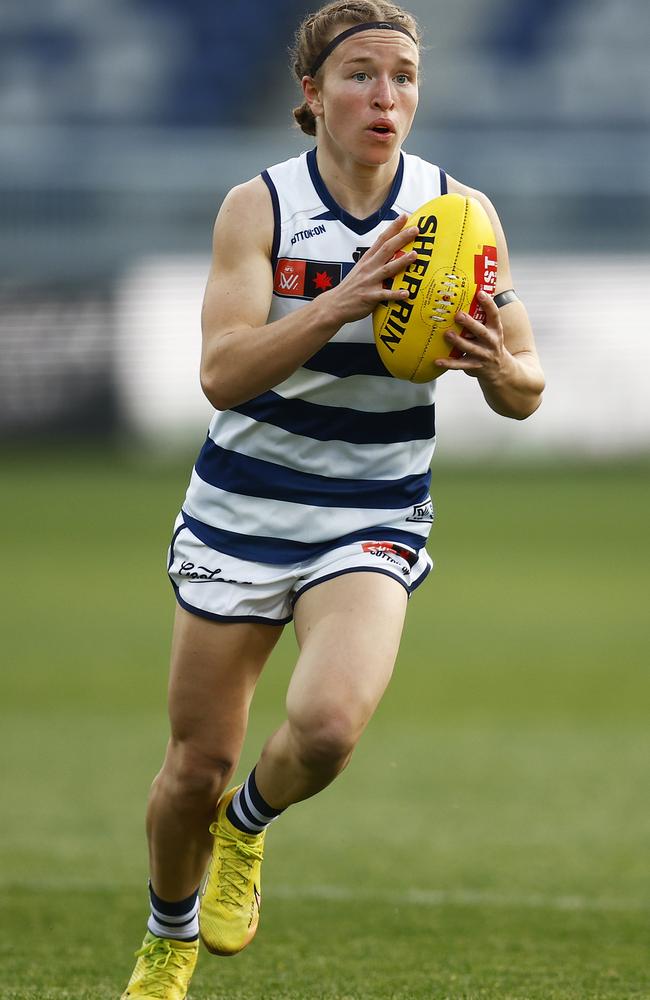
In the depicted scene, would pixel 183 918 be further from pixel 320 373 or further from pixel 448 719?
pixel 448 719

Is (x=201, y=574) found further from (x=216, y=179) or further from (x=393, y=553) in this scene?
(x=216, y=179)

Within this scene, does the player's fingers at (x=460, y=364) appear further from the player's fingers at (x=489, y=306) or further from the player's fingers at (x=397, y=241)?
the player's fingers at (x=397, y=241)

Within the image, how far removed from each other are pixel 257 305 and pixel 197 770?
1.20 m

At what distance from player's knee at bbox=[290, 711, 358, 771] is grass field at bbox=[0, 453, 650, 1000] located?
30.8 inches

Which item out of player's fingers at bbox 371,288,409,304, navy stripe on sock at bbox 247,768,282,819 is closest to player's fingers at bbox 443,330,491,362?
player's fingers at bbox 371,288,409,304

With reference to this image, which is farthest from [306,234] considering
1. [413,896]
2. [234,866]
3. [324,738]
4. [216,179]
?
[216,179]

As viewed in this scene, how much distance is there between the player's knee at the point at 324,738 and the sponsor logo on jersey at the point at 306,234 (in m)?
1.19

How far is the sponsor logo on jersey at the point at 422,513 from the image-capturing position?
4.23 metres

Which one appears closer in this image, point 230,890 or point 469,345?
point 469,345

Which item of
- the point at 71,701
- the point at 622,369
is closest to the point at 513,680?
the point at 71,701

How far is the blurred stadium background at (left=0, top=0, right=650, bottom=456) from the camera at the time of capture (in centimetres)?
2441

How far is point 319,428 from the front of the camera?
410cm

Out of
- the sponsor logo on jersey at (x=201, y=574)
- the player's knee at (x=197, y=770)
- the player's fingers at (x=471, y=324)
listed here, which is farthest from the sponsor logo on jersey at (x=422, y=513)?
the player's knee at (x=197, y=770)

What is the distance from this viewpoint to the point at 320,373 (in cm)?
405
